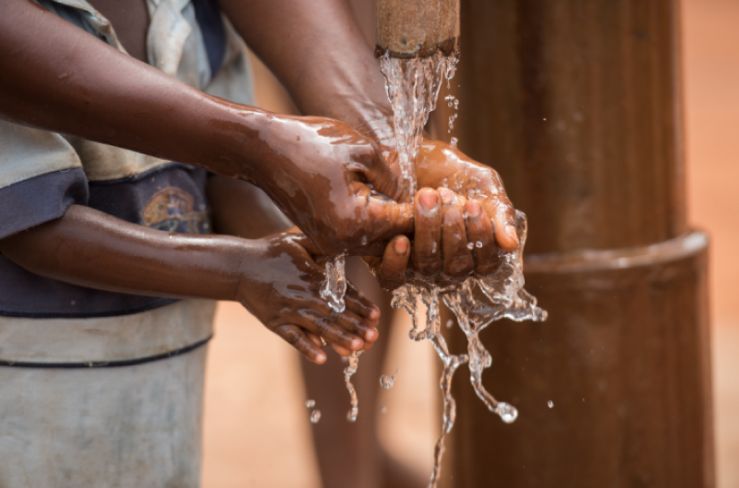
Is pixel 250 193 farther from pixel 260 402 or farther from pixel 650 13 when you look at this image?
pixel 260 402

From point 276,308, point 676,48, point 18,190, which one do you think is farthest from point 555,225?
point 18,190

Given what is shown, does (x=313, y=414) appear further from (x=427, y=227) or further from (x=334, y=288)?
(x=427, y=227)

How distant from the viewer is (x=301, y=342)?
130 cm

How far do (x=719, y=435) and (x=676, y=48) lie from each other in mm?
1632

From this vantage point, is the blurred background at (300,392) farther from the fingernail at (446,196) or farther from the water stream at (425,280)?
the fingernail at (446,196)

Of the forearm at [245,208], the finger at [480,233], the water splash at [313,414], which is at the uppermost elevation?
the forearm at [245,208]

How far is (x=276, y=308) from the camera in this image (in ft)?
4.27

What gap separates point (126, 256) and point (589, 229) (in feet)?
2.79

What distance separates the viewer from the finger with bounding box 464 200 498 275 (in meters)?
1.16

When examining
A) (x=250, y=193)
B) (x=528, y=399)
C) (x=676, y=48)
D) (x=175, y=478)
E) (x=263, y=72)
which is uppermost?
(x=263, y=72)

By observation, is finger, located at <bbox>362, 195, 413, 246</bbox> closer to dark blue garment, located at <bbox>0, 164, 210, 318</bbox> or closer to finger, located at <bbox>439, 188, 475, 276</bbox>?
finger, located at <bbox>439, 188, 475, 276</bbox>

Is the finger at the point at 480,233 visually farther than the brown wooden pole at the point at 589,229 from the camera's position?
No

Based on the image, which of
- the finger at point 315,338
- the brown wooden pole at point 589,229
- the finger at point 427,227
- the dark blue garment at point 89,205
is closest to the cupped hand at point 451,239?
the finger at point 427,227

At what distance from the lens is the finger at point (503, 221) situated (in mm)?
1171
